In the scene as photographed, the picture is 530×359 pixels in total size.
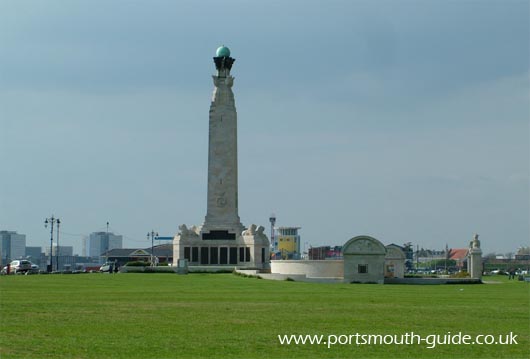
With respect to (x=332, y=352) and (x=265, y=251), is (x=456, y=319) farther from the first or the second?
(x=265, y=251)

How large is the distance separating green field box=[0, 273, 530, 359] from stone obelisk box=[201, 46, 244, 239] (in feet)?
196

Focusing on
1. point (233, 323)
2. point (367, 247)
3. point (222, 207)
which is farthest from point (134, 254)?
point (233, 323)

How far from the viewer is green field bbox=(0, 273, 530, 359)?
60.2 feet

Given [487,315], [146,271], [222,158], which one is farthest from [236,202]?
[487,315]

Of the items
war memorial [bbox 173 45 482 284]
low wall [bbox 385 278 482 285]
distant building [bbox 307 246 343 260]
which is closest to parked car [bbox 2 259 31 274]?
war memorial [bbox 173 45 482 284]

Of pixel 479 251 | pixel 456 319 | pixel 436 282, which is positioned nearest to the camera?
pixel 456 319

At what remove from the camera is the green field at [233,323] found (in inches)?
722

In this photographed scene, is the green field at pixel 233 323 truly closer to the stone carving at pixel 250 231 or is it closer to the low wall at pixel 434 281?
the low wall at pixel 434 281

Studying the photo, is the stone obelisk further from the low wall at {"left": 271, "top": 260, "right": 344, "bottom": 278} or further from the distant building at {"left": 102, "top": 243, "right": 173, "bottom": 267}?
the distant building at {"left": 102, "top": 243, "right": 173, "bottom": 267}

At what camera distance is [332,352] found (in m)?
18.3

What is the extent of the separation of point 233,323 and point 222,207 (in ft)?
237

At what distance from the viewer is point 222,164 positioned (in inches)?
3767

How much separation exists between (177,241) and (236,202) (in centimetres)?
845

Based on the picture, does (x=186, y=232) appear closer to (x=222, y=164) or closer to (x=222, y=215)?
(x=222, y=215)
